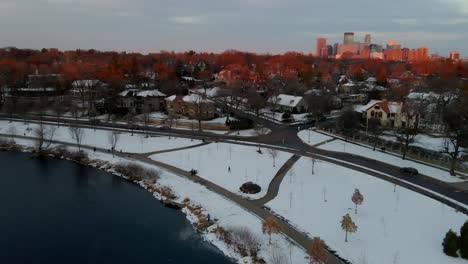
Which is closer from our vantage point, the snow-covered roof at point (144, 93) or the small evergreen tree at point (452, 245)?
the small evergreen tree at point (452, 245)

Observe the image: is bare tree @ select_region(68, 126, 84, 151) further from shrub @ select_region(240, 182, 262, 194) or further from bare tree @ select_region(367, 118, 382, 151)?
bare tree @ select_region(367, 118, 382, 151)

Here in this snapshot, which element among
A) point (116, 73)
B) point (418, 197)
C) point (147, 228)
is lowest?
point (147, 228)

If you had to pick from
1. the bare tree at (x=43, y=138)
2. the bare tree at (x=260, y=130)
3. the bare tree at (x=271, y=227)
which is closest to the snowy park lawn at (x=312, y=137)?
the bare tree at (x=260, y=130)

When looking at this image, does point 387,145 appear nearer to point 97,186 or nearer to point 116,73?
point 97,186

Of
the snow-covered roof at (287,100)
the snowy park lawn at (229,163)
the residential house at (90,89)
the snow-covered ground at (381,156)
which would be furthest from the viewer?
the residential house at (90,89)

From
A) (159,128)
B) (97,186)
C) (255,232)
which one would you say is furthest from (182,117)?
(255,232)

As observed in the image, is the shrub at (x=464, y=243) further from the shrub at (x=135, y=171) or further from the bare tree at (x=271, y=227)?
the shrub at (x=135, y=171)

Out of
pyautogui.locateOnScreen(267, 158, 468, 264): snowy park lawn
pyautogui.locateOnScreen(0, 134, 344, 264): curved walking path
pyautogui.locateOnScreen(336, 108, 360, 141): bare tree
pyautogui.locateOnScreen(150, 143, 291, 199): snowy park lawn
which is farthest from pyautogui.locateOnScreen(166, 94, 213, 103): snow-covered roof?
pyautogui.locateOnScreen(267, 158, 468, 264): snowy park lawn
